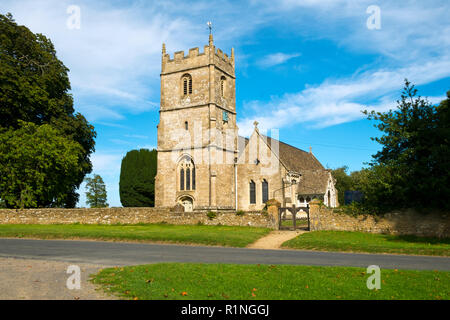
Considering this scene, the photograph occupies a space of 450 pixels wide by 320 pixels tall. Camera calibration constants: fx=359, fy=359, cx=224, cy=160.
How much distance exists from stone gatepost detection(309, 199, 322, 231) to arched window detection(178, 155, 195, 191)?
1893 cm

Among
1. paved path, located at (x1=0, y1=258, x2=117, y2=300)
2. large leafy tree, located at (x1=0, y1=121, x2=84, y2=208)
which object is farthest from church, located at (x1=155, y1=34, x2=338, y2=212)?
paved path, located at (x1=0, y1=258, x2=117, y2=300)

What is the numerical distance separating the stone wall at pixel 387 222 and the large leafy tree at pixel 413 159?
28.5 inches

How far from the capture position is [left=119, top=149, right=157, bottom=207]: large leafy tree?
4994cm

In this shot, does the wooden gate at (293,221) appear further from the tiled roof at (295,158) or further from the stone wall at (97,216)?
the stone wall at (97,216)

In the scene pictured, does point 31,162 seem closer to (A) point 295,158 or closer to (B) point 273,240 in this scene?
(B) point 273,240

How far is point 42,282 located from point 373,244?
43.3ft

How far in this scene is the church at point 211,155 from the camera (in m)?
37.6

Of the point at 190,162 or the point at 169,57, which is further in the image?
the point at 169,57

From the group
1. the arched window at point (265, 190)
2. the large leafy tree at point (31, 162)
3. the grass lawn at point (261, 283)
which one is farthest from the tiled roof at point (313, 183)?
the grass lawn at point (261, 283)

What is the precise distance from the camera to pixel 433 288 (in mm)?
6805

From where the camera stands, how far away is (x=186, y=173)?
3941 centimetres
